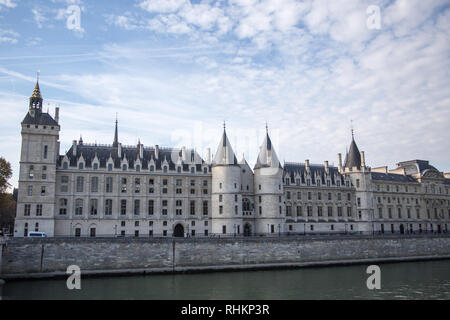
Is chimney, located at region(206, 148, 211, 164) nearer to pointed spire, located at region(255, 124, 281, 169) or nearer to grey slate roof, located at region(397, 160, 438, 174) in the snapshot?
pointed spire, located at region(255, 124, 281, 169)

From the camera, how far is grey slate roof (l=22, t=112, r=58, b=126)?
166 feet

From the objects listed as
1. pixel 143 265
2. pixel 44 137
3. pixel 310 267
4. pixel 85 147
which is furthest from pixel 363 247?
pixel 44 137

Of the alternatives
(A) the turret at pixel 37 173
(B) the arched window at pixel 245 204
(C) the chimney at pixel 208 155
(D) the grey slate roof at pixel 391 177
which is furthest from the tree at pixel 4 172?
(D) the grey slate roof at pixel 391 177

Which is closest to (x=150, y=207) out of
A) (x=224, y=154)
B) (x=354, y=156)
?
(x=224, y=154)

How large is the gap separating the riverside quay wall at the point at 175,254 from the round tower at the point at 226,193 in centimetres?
1028

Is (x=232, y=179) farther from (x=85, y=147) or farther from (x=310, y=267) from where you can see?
(x=85, y=147)

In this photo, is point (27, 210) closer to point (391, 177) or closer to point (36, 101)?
point (36, 101)

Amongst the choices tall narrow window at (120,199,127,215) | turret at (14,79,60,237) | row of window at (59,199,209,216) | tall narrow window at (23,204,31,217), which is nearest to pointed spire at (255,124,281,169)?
row of window at (59,199,209,216)

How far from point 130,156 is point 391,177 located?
52.0 metres

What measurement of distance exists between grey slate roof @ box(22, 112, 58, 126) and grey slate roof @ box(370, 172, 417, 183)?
57102mm

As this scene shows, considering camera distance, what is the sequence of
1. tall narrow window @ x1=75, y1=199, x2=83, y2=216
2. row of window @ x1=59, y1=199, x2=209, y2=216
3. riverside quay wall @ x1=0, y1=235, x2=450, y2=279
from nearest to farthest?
riverside quay wall @ x1=0, y1=235, x2=450, y2=279 → row of window @ x1=59, y1=199, x2=209, y2=216 → tall narrow window @ x1=75, y1=199, x2=83, y2=216

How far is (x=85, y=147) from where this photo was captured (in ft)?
183

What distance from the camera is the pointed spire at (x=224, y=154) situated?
56938mm
